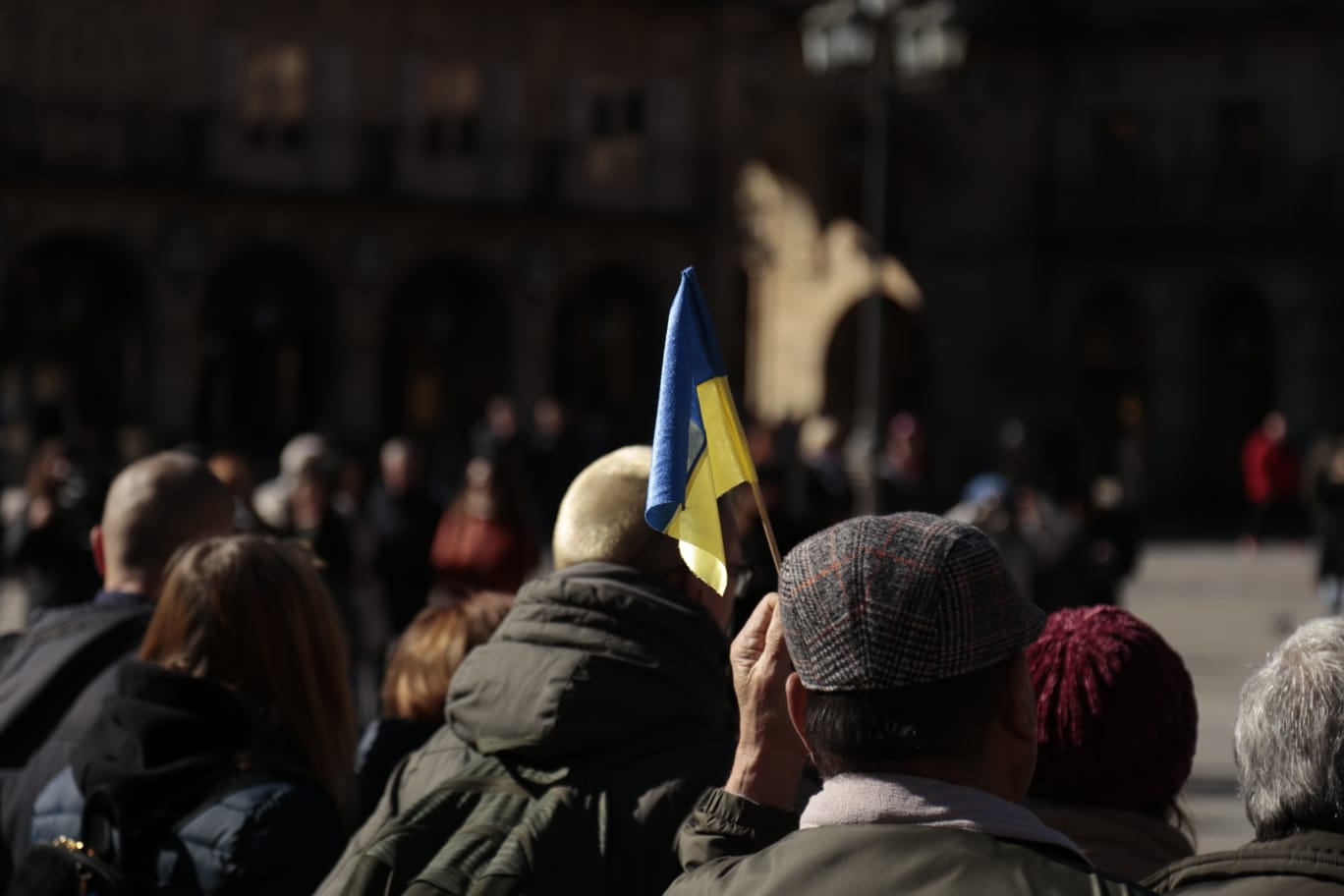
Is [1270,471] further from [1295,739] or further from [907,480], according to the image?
[1295,739]

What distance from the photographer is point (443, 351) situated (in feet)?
117

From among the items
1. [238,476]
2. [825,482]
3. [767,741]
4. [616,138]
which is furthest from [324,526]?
[616,138]

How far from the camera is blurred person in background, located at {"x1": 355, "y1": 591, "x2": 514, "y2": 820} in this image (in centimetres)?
477

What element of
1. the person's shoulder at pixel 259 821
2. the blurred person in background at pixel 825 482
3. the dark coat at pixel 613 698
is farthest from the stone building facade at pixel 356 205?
the dark coat at pixel 613 698

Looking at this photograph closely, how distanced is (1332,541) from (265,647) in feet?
40.3

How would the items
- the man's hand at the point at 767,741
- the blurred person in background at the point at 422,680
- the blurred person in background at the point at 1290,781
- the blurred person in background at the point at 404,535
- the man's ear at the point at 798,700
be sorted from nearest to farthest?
the man's ear at the point at 798,700, the blurred person in background at the point at 1290,781, the man's hand at the point at 767,741, the blurred person in background at the point at 422,680, the blurred person in background at the point at 404,535

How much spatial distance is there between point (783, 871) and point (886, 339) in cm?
4055

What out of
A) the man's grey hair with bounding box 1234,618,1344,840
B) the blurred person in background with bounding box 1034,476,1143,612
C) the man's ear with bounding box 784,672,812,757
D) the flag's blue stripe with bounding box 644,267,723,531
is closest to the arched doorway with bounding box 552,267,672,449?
the blurred person in background with bounding box 1034,476,1143,612

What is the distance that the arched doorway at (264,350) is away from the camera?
33.8 meters

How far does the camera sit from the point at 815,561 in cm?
265

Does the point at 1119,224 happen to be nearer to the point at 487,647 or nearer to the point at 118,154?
the point at 118,154

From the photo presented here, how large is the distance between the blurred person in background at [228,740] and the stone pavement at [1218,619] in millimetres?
3135

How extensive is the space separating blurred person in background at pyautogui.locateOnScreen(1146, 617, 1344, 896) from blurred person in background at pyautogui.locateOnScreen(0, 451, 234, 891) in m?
2.29

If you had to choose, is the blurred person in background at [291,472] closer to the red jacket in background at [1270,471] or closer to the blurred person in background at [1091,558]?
the blurred person in background at [1091,558]
